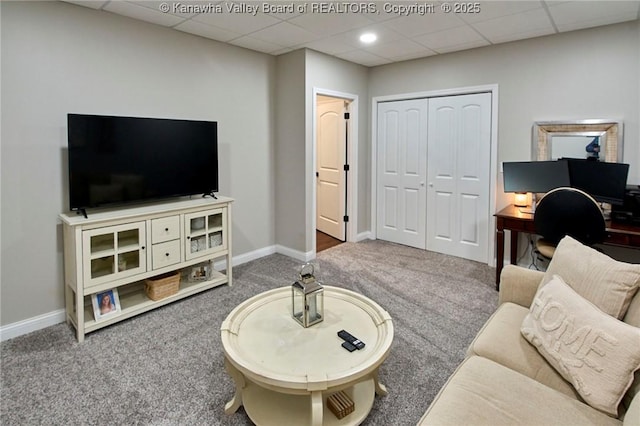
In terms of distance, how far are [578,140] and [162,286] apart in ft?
12.9

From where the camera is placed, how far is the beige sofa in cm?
132

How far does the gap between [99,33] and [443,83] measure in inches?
136

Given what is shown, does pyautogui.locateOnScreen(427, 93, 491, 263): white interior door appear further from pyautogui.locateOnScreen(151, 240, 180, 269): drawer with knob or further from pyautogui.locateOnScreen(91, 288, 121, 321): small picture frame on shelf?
pyautogui.locateOnScreen(91, 288, 121, 321): small picture frame on shelf

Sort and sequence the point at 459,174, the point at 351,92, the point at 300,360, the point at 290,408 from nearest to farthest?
1. the point at 300,360
2. the point at 290,408
3. the point at 459,174
4. the point at 351,92

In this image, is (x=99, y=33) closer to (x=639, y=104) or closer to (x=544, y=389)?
(x=544, y=389)

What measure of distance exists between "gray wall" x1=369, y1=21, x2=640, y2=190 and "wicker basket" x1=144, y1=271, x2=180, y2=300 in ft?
11.4

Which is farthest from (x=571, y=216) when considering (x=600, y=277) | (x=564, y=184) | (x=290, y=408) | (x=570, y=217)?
(x=290, y=408)

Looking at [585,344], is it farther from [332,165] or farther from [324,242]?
[332,165]

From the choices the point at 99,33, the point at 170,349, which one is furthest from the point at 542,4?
the point at 170,349

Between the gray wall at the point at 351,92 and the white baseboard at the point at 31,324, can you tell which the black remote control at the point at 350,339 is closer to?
the white baseboard at the point at 31,324

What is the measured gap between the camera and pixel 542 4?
291 centimetres

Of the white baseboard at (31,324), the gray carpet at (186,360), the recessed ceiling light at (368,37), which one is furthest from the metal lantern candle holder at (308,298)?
the recessed ceiling light at (368,37)

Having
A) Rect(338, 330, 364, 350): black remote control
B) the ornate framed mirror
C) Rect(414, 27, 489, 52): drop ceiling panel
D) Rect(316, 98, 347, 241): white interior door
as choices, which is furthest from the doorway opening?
Rect(338, 330, 364, 350): black remote control

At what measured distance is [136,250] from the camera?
2.99 meters
